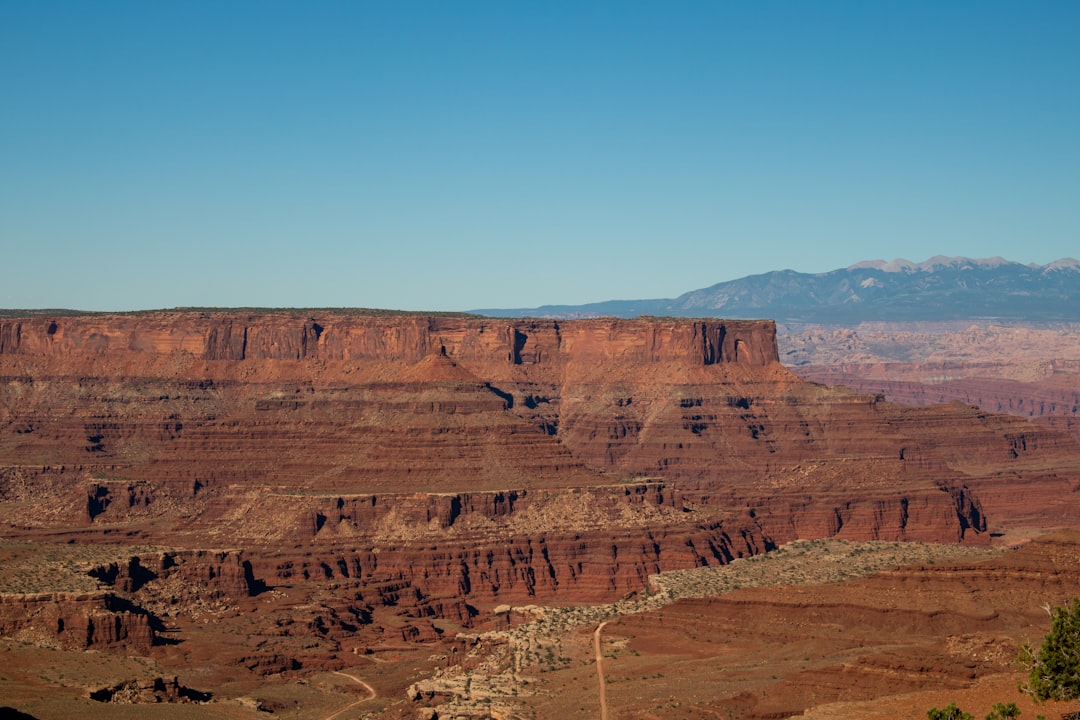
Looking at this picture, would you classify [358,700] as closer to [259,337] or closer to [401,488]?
[401,488]

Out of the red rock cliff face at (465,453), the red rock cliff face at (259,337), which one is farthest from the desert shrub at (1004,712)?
the red rock cliff face at (259,337)

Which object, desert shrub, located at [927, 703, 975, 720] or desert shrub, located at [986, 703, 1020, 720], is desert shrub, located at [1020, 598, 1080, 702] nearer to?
desert shrub, located at [986, 703, 1020, 720]

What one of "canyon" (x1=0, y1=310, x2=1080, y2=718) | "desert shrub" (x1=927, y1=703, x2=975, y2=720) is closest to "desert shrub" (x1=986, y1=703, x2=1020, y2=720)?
"desert shrub" (x1=927, y1=703, x2=975, y2=720)

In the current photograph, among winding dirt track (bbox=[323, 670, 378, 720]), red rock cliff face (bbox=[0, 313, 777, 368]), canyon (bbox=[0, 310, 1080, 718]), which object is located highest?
red rock cliff face (bbox=[0, 313, 777, 368])

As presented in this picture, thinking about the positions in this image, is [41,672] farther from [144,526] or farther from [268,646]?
[144,526]

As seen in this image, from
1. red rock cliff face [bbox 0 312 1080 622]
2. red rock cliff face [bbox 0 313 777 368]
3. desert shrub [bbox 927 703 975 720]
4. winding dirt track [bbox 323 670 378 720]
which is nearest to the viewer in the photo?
desert shrub [bbox 927 703 975 720]

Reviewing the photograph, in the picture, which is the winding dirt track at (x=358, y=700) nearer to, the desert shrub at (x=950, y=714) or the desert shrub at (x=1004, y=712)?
the desert shrub at (x=950, y=714)

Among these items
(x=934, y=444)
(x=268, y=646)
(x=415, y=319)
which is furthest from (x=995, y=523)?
(x=268, y=646)
